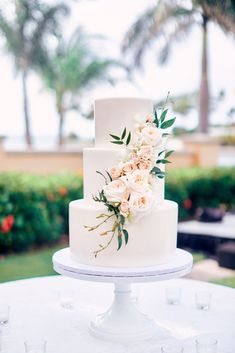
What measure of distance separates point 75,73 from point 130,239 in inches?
909

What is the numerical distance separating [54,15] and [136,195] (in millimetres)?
18956

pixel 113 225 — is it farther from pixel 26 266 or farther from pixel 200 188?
pixel 200 188

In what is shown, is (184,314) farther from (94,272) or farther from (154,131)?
(154,131)

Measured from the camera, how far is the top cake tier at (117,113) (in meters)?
2.51

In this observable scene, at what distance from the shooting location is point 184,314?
113 inches

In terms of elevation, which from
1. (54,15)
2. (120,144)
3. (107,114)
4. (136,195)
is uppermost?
(54,15)

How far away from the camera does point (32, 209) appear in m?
7.78

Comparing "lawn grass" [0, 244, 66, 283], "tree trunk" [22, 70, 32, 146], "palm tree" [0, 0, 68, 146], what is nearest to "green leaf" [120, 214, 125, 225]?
"lawn grass" [0, 244, 66, 283]

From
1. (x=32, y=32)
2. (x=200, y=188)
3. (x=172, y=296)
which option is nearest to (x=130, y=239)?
(x=172, y=296)

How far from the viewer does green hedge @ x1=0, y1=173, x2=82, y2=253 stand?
7434 mm

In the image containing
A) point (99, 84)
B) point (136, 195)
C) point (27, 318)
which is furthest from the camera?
point (99, 84)

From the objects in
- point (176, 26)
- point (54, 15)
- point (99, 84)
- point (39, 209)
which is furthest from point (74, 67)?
point (39, 209)

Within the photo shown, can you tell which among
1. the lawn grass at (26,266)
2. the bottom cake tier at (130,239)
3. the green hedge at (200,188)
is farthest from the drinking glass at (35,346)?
the green hedge at (200,188)

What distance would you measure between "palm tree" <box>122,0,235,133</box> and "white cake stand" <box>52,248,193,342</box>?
1369 centimetres
